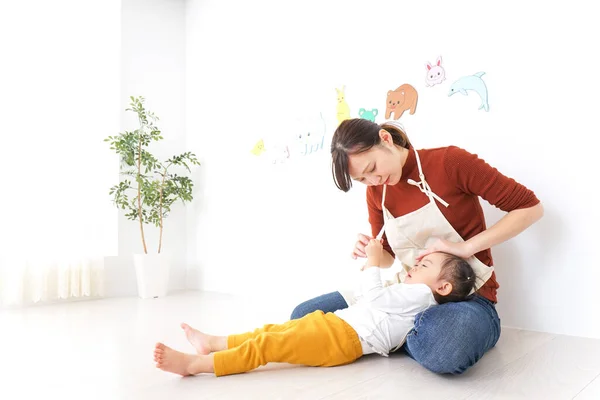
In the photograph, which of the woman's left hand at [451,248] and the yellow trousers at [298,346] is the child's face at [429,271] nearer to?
the woman's left hand at [451,248]

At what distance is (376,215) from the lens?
6.42 feet

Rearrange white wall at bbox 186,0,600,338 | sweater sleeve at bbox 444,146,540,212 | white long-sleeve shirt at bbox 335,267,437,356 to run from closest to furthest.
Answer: white long-sleeve shirt at bbox 335,267,437,356 < sweater sleeve at bbox 444,146,540,212 < white wall at bbox 186,0,600,338

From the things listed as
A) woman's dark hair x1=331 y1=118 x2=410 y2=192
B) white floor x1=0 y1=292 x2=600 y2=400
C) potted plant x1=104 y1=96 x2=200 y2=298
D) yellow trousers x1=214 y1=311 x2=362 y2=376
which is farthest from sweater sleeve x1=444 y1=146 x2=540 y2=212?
potted plant x1=104 y1=96 x2=200 y2=298

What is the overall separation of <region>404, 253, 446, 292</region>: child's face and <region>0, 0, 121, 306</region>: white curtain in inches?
85.1

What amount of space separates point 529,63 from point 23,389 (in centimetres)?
207

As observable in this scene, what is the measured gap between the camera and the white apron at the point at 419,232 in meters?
1.72

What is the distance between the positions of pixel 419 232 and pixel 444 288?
27cm

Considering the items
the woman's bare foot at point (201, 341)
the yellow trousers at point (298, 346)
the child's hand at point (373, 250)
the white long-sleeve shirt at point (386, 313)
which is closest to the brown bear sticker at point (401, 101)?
the child's hand at point (373, 250)

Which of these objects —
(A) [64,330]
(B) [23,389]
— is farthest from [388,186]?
(A) [64,330]

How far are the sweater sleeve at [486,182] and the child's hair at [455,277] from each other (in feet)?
0.83

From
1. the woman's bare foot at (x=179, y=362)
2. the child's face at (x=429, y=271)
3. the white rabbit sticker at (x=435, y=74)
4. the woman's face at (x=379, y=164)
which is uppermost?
the white rabbit sticker at (x=435, y=74)

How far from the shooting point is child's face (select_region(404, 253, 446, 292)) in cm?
161

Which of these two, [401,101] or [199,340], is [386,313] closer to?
[199,340]

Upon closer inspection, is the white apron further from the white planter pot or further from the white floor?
the white planter pot
